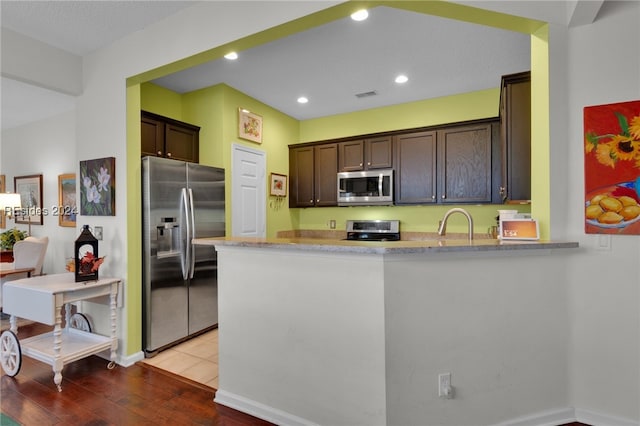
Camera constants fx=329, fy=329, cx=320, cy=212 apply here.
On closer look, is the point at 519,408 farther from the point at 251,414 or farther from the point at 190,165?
the point at 190,165

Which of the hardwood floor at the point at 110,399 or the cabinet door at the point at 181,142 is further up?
the cabinet door at the point at 181,142

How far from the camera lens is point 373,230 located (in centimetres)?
474

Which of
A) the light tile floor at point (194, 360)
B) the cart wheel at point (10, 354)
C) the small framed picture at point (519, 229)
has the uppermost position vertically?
the small framed picture at point (519, 229)

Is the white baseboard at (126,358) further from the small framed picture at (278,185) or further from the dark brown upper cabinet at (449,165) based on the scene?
the dark brown upper cabinet at (449,165)

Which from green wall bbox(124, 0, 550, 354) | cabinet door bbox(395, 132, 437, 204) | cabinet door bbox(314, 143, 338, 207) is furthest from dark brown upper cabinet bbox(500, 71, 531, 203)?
cabinet door bbox(314, 143, 338, 207)

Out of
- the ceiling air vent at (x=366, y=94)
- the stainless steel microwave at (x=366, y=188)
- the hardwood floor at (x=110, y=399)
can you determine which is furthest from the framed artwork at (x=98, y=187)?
the ceiling air vent at (x=366, y=94)

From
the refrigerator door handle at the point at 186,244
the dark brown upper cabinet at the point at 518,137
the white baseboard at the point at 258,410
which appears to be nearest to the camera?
the white baseboard at the point at 258,410

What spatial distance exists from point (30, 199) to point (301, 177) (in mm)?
4354

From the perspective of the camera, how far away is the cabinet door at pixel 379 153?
4395mm

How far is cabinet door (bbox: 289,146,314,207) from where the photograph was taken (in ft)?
16.4

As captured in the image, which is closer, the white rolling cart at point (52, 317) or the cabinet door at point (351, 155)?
the white rolling cart at point (52, 317)

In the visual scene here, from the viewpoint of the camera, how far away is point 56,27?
8.70 feet

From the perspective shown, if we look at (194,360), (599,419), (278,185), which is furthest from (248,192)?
(599,419)

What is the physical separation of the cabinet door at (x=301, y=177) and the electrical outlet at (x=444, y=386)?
3438 millimetres
